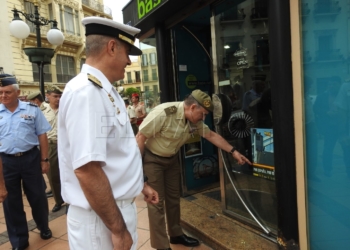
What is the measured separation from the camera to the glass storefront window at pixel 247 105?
8.93 ft

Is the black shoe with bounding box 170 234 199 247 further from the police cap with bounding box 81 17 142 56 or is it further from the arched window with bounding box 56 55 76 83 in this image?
the arched window with bounding box 56 55 76 83

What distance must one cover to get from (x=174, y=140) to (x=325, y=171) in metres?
1.39

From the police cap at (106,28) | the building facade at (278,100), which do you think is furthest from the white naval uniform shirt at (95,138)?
the building facade at (278,100)

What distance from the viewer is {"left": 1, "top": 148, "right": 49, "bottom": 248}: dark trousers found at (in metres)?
2.99

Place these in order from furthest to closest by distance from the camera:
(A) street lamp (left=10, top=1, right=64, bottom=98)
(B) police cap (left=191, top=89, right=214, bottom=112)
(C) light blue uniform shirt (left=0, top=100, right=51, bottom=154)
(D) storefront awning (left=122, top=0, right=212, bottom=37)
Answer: (A) street lamp (left=10, top=1, right=64, bottom=98)
(D) storefront awning (left=122, top=0, right=212, bottom=37)
(C) light blue uniform shirt (left=0, top=100, right=51, bottom=154)
(B) police cap (left=191, top=89, right=214, bottom=112)

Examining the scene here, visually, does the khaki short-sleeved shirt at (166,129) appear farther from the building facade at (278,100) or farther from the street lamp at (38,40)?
the street lamp at (38,40)

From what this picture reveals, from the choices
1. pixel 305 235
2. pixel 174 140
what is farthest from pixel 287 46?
pixel 305 235

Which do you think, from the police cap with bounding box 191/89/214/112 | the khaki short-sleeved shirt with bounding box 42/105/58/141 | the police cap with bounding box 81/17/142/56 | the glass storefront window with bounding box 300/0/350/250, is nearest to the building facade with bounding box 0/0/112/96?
the khaki short-sleeved shirt with bounding box 42/105/58/141

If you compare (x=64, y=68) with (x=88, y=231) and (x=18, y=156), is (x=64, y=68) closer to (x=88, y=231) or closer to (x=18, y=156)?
(x=18, y=156)

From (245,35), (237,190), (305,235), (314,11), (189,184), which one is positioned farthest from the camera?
(189,184)

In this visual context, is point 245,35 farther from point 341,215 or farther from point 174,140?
point 341,215

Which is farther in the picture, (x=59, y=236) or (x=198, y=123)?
(x=59, y=236)

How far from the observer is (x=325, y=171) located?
2.16 metres

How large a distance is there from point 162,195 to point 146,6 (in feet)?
8.22
